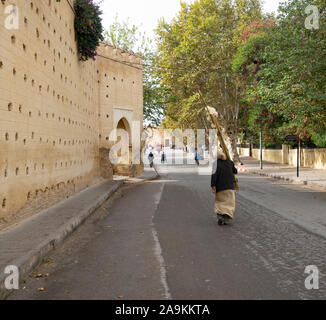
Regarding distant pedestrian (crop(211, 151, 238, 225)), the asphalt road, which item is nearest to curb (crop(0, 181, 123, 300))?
the asphalt road

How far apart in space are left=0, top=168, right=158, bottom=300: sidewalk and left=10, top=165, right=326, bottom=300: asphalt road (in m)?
0.19

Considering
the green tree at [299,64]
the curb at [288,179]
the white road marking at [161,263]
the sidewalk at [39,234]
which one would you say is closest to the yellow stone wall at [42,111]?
the sidewalk at [39,234]

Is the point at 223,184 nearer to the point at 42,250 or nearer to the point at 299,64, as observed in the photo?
the point at 42,250

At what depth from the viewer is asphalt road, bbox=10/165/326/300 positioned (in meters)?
4.70

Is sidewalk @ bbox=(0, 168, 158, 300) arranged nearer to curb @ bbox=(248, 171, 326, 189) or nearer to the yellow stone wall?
the yellow stone wall

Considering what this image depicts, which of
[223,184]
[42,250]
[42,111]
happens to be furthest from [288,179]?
[42,250]

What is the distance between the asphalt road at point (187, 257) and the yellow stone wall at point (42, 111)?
157 centimetres

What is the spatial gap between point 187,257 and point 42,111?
20.2ft

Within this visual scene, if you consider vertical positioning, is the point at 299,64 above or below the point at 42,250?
above

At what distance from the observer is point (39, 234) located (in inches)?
293

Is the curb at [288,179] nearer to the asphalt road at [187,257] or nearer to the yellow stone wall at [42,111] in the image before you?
the asphalt road at [187,257]

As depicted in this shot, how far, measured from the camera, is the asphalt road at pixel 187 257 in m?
4.70

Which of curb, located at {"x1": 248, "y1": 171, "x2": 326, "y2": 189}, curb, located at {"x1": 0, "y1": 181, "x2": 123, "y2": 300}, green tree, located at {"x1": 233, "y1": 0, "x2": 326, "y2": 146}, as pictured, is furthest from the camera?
curb, located at {"x1": 248, "y1": 171, "x2": 326, "y2": 189}

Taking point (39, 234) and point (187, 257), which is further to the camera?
point (39, 234)
